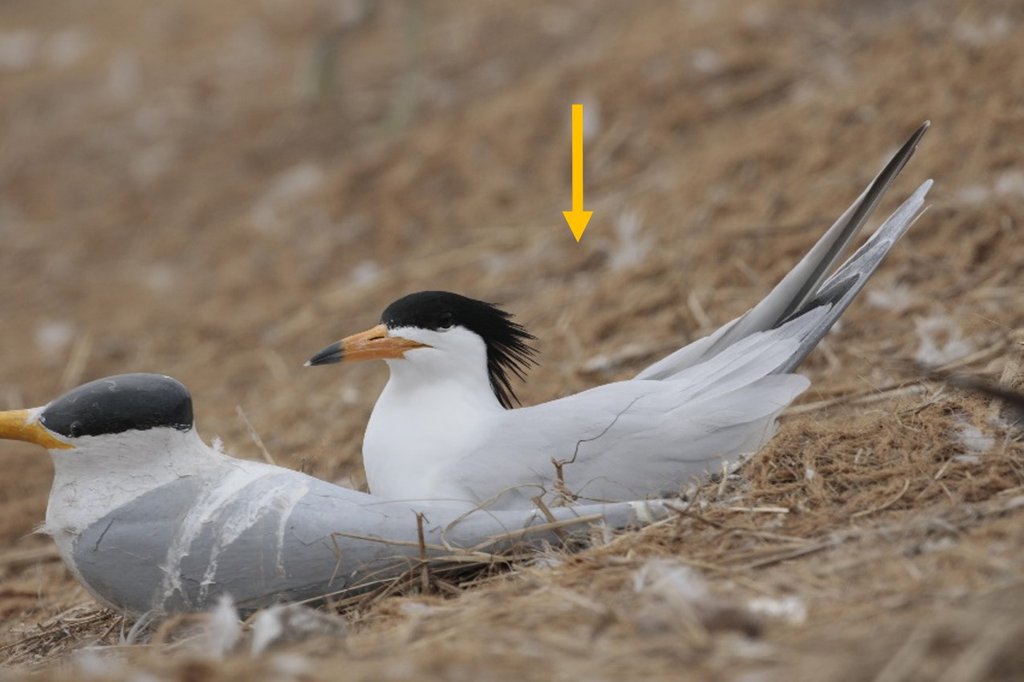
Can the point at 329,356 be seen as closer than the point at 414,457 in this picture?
No

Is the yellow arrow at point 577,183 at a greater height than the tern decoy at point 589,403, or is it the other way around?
the yellow arrow at point 577,183

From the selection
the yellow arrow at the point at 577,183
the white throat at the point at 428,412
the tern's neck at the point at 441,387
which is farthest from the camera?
the yellow arrow at the point at 577,183

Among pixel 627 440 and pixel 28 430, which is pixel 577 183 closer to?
pixel 627 440

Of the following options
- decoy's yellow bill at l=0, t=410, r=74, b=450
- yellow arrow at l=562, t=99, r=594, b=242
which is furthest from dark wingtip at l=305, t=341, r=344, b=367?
yellow arrow at l=562, t=99, r=594, b=242

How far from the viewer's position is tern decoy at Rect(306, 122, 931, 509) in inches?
161

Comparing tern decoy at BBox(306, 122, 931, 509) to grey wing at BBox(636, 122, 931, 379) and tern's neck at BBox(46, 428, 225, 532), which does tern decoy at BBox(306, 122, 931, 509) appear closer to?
grey wing at BBox(636, 122, 931, 379)

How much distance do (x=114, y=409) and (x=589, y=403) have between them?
4.50 feet

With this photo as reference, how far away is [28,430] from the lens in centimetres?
398

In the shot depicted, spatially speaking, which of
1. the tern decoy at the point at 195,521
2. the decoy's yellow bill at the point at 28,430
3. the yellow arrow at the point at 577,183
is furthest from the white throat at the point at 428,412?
the yellow arrow at the point at 577,183

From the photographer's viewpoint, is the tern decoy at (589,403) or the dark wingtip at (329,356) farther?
the dark wingtip at (329,356)

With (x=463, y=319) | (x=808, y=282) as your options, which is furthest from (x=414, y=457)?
(x=808, y=282)

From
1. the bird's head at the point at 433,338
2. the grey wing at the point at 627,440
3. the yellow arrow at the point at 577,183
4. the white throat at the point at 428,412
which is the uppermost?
the yellow arrow at the point at 577,183

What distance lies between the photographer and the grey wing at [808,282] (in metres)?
4.27

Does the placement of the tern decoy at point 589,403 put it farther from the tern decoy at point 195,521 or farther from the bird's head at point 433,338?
the tern decoy at point 195,521
